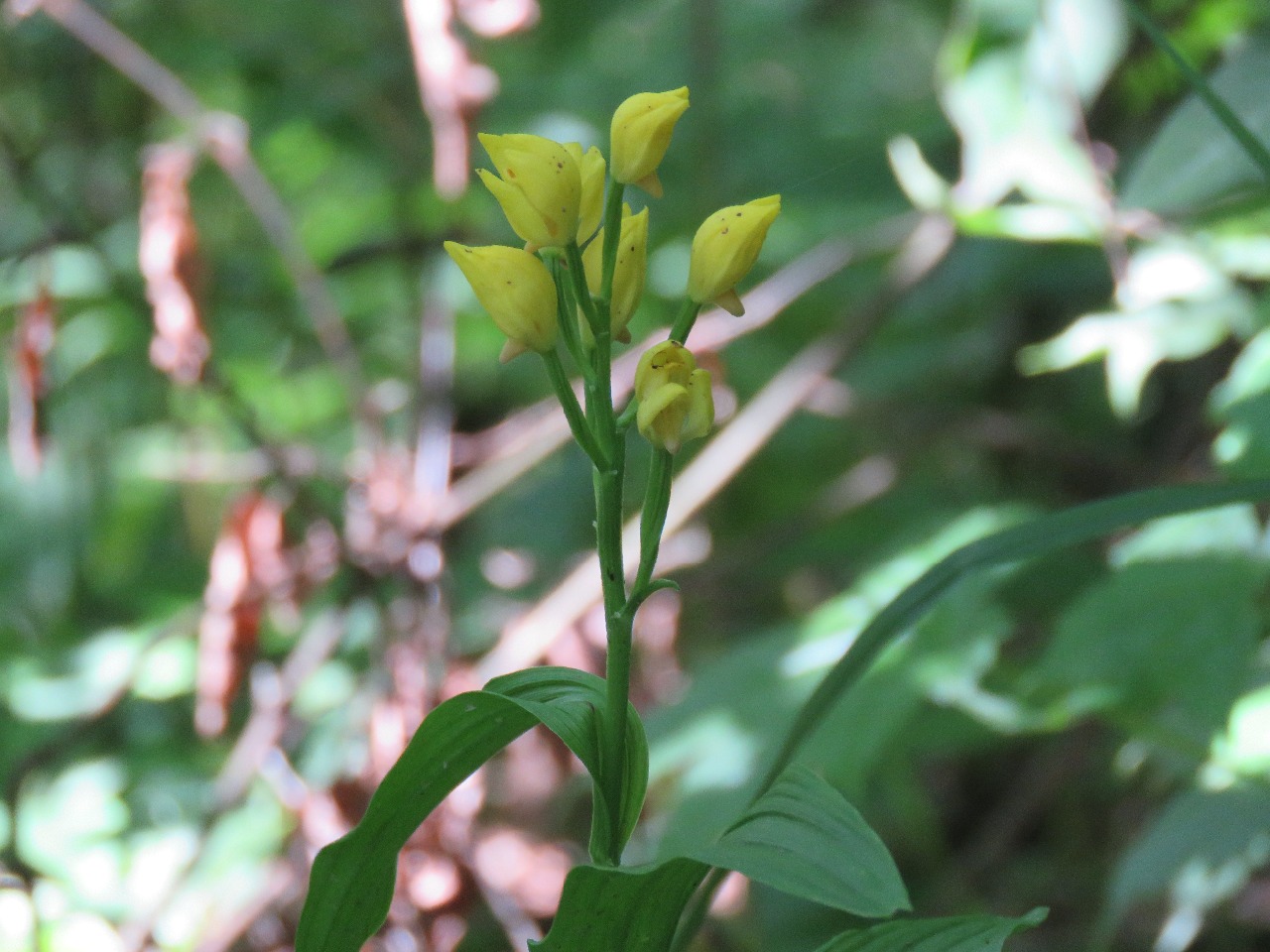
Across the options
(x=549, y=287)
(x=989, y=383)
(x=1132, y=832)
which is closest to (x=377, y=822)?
(x=549, y=287)

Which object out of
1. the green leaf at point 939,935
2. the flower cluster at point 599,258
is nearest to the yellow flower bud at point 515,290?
the flower cluster at point 599,258

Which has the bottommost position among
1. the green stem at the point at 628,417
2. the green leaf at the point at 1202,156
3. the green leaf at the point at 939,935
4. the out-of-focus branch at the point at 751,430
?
the out-of-focus branch at the point at 751,430

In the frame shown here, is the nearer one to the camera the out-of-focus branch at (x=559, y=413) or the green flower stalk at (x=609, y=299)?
the green flower stalk at (x=609, y=299)

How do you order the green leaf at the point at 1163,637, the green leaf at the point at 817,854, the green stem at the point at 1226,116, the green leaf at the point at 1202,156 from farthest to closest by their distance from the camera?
the green leaf at the point at 1202,156, the green leaf at the point at 1163,637, the green stem at the point at 1226,116, the green leaf at the point at 817,854

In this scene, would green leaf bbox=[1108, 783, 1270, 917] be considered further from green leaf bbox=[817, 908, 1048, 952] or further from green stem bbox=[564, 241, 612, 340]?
green stem bbox=[564, 241, 612, 340]

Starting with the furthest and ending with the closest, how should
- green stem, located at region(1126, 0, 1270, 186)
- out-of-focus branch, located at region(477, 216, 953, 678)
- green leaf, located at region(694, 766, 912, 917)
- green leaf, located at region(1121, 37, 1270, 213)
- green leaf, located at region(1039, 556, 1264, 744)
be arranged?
out-of-focus branch, located at region(477, 216, 953, 678), green leaf, located at region(1121, 37, 1270, 213), green leaf, located at region(1039, 556, 1264, 744), green stem, located at region(1126, 0, 1270, 186), green leaf, located at region(694, 766, 912, 917)

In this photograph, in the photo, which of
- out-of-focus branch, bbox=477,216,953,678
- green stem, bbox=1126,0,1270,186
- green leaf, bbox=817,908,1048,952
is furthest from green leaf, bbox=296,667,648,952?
out-of-focus branch, bbox=477,216,953,678

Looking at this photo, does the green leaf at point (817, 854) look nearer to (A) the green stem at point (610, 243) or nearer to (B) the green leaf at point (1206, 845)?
(A) the green stem at point (610, 243)
